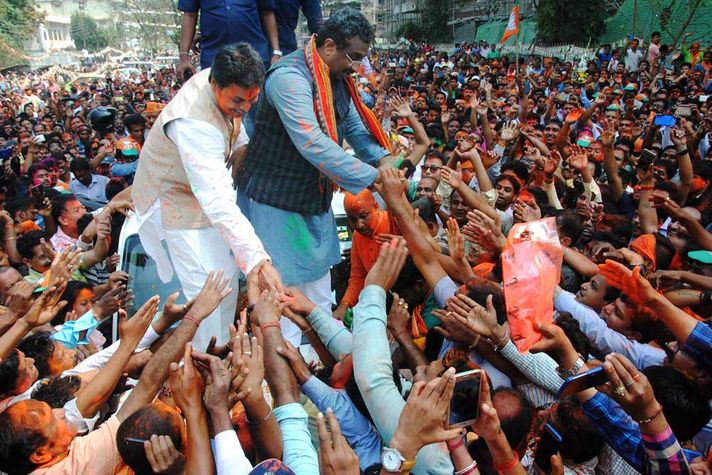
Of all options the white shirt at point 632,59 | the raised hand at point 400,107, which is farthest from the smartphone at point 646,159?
the white shirt at point 632,59

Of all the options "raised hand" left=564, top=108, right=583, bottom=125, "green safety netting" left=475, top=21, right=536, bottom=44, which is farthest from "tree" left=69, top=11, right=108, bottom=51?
"raised hand" left=564, top=108, right=583, bottom=125

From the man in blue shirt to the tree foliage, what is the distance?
34809 millimetres

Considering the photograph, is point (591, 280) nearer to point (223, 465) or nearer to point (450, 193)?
point (450, 193)

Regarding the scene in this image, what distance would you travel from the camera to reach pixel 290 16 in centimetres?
432

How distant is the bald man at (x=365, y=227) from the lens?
3.70 meters

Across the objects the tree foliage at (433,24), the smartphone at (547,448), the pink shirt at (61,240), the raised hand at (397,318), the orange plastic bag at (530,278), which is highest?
the tree foliage at (433,24)

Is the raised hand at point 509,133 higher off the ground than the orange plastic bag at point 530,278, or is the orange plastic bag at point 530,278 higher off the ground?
→ the orange plastic bag at point 530,278

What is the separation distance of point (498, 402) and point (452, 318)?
0.36 m

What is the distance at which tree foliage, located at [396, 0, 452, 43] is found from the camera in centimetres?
3628

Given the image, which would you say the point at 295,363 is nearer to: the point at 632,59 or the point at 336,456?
the point at 336,456

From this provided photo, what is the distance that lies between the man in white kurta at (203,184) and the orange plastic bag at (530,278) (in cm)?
95

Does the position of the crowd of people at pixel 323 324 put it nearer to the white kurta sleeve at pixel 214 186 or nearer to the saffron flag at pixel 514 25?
the white kurta sleeve at pixel 214 186

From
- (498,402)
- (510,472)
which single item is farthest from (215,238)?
(510,472)

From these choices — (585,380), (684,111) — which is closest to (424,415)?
(585,380)
